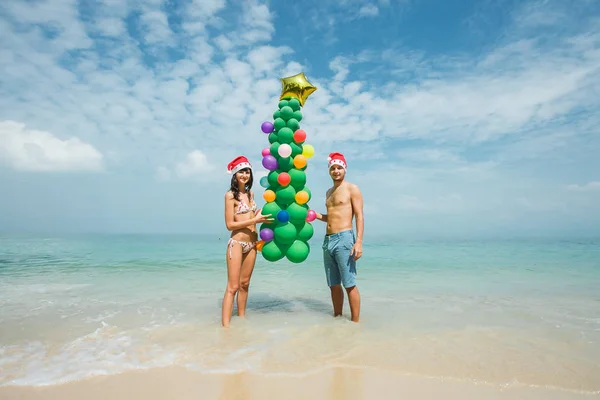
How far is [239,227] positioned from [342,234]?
152 centimetres

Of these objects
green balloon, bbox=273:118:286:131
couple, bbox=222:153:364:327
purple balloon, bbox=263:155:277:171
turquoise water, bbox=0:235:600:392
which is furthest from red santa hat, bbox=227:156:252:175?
turquoise water, bbox=0:235:600:392

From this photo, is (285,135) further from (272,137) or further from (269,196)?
(269,196)

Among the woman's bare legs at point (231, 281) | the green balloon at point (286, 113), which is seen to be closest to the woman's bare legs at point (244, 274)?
the woman's bare legs at point (231, 281)

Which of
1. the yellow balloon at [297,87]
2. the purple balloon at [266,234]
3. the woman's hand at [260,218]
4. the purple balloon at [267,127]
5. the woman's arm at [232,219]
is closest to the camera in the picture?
the woman's arm at [232,219]

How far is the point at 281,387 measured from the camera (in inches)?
124

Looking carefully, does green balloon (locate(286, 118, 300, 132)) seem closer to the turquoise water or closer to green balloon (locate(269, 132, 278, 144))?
green balloon (locate(269, 132, 278, 144))

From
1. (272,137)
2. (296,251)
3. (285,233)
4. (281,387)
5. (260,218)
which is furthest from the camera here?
(272,137)

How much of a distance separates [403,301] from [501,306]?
5.94 feet

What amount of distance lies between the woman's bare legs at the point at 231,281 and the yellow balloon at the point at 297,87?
8.96ft

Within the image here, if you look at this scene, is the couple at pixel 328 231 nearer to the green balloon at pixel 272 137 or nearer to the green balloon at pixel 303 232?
the green balloon at pixel 303 232

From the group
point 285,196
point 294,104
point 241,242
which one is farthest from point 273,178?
point 294,104

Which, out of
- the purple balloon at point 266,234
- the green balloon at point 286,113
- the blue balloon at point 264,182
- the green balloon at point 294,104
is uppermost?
the green balloon at point 294,104

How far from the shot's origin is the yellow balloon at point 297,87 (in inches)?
236

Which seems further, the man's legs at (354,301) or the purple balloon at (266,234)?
the purple balloon at (266,234)
